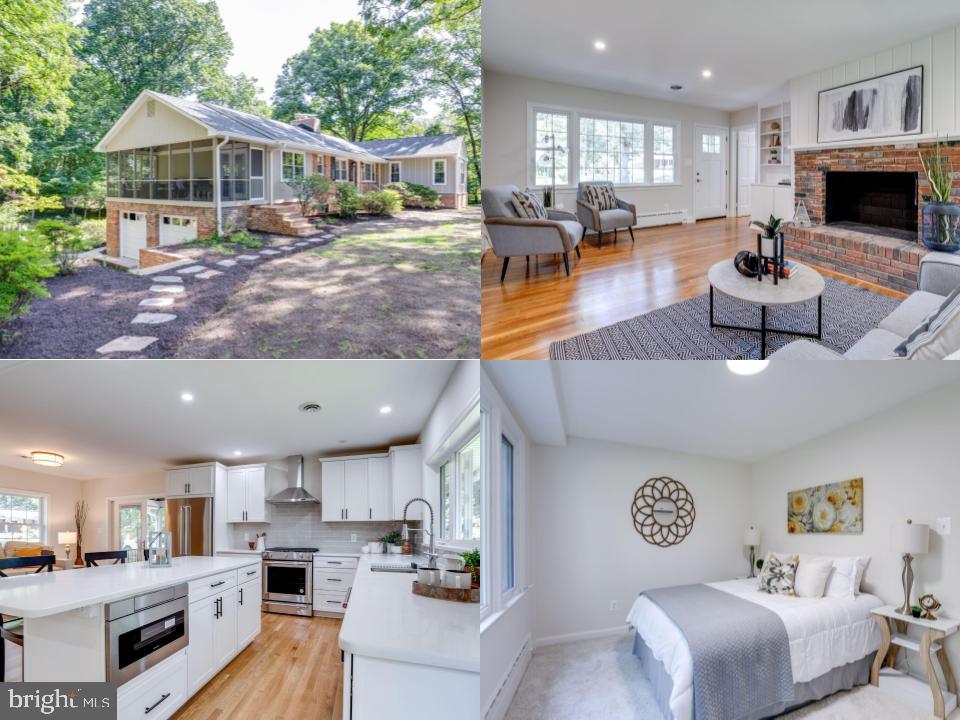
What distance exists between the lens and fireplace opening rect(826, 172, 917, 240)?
2.99m

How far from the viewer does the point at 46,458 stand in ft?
5.92

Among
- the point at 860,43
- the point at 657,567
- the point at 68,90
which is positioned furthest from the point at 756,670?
the point at 68,90

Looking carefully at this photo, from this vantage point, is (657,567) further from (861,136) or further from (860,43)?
(860,43)

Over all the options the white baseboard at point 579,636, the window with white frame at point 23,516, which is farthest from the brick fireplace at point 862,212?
the window with white frame at point 23,516

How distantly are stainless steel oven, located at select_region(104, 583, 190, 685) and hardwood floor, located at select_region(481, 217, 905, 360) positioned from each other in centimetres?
158

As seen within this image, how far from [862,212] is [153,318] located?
3.76 meters

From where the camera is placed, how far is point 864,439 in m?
2.68

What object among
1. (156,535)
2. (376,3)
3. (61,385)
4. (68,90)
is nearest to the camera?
(61,385)

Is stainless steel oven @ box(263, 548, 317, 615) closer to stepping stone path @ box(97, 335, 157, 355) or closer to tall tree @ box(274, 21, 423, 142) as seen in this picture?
stepping stone path @ box(97, 335, 157, 355)

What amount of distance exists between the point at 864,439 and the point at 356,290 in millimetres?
2605

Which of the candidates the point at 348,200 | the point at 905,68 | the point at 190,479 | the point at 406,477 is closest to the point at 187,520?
the point at 190,479

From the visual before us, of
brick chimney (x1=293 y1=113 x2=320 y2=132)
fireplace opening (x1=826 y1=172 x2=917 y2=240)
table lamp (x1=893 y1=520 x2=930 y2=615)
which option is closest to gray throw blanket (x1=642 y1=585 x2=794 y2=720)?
table lamp (x1=893 y1=520 x2=930 y2=615)

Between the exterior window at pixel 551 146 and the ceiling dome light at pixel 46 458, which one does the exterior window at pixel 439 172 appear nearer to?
the exterior window at pixel 551 146

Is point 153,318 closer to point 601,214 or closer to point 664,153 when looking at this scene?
point 601,214
